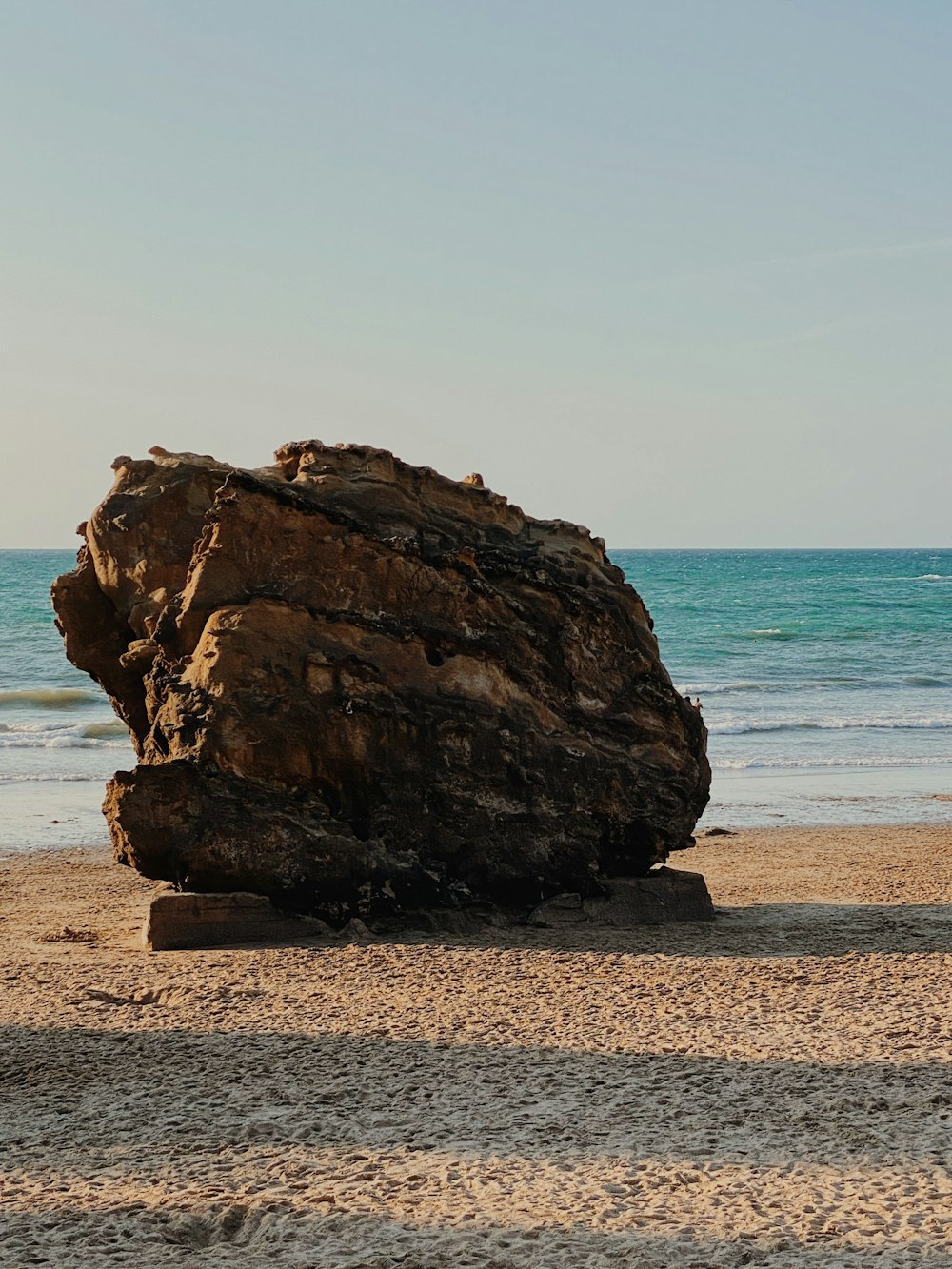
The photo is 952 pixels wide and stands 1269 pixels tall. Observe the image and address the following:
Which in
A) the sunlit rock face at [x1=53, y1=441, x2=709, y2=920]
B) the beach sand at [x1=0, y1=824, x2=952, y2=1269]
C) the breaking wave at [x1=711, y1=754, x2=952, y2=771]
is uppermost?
the sunlit rock face at [x1=53, y1=441, x2=709, y2=920]

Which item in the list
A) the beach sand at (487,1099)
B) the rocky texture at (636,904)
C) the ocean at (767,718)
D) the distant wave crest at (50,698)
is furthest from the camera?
the distant wave crest at (50,698)

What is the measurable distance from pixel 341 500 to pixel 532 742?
1864 mm

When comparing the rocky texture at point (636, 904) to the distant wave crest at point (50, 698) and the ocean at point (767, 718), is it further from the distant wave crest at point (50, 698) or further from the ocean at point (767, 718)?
the distant wave crest at point (50, 698)

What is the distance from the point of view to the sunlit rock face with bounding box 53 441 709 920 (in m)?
7.46

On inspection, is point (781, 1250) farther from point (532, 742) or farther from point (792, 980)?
point (532, 742)

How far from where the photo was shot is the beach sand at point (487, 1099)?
153 inches

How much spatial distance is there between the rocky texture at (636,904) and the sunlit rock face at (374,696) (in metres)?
0.11

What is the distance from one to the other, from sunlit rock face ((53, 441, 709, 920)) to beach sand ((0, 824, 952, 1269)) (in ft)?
1.79

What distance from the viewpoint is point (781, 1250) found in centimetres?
375

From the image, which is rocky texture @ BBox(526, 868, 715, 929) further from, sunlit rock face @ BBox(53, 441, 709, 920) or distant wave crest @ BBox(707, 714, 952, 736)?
distant wave crest @ BBox(707, 714, 952, 736)

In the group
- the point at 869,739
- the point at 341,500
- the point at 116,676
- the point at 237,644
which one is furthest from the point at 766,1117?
the point at 869,739

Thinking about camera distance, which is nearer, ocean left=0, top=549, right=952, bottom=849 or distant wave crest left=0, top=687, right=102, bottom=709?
ocean left=0, top=549, right=952, bottom=849

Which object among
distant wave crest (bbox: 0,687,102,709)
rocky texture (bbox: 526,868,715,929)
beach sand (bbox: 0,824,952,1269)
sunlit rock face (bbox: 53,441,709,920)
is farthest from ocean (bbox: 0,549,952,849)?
beach sand (bbox: 0,824,952,1269)

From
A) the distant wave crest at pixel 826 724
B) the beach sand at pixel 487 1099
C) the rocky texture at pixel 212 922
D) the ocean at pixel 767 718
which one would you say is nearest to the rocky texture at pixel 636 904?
the beach sand at pixel 487 1099
